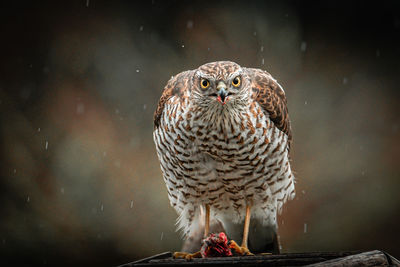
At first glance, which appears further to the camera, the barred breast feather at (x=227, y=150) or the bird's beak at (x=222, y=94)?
the barred breast feather at (x=227, y=150)

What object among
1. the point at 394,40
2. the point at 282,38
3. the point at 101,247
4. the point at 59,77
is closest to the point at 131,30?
the point at 59,77

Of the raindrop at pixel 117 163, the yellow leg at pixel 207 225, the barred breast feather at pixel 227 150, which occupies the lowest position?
the yellow leg at pixel 207 225

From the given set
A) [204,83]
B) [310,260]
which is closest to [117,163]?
[204,83]

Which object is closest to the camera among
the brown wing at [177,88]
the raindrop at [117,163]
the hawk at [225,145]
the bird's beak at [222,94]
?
the bird's beak at [222,94]

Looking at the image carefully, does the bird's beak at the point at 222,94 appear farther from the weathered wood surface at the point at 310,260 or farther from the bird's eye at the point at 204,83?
the weathered wood surface at the point at 310,260

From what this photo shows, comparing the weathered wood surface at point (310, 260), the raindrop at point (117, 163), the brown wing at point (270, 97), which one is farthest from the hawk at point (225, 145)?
the raindrop at point (117, 163)

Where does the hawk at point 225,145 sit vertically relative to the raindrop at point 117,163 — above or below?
below

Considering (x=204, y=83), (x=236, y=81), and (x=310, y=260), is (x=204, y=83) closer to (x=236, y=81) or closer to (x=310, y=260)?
(x=236, y=81)
